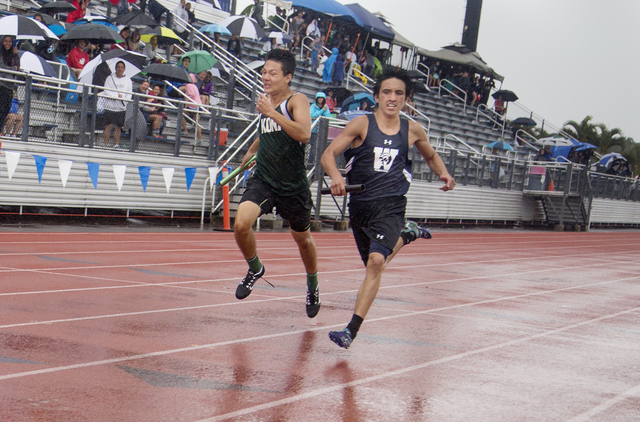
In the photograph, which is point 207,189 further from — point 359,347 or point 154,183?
point 359,347

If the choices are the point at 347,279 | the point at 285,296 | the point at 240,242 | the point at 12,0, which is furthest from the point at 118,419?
the point at 12,0

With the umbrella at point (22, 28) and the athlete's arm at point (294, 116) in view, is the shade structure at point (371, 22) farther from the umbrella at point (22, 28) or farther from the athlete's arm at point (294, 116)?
the athlete's arm at point (294, 116)

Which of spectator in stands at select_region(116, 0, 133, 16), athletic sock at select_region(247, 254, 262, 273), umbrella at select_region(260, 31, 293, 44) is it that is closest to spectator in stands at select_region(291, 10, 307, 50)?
umbrella at select_region(260, 31, 293, 44)

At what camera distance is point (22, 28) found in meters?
15.3

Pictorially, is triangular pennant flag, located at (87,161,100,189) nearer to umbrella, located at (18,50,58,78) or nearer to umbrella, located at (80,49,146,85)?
umbrella, located at (80,49,146,85)

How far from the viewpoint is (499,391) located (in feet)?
→ 14.9

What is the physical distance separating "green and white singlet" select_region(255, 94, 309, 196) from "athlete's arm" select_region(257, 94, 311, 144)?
0.11 meters

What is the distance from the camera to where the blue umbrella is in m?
29.4

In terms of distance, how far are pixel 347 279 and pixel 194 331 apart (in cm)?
416

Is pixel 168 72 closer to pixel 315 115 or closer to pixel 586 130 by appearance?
pixel 315 115

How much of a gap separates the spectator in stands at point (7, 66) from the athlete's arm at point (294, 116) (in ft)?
28.9

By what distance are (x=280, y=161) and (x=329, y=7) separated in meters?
25.0

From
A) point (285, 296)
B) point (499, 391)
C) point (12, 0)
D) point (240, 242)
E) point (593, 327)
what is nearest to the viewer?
point (499, 391)

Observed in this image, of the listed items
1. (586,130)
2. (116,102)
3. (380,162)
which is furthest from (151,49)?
(586,130)
